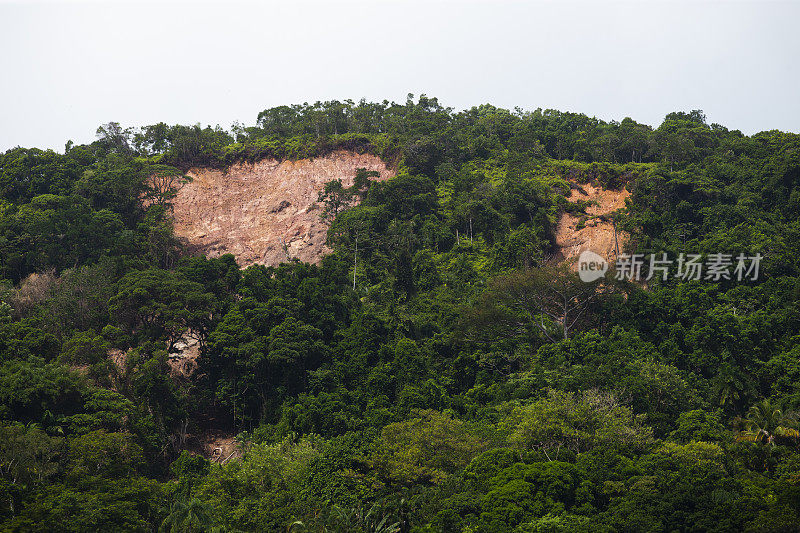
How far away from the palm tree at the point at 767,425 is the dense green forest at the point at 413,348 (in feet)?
0.37

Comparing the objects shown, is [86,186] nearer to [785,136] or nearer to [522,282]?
[522,282]

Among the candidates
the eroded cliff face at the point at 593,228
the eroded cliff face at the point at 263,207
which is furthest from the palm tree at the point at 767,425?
the eroded cliff face at the point at 263,207

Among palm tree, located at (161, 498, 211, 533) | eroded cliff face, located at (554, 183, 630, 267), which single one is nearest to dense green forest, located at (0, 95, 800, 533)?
palm tree, located at (161, 498, 211, 533)

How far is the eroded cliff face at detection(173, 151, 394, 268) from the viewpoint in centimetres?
5053

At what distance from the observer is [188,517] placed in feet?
76.2

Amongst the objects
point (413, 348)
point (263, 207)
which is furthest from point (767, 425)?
point (263, 207)

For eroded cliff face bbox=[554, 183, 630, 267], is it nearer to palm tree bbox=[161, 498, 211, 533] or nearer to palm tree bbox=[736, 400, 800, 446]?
palm tree bbox=[736, 400, 800, 446]

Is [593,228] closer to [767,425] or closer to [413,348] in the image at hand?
[413,348]

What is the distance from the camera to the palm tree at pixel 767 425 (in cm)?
2692

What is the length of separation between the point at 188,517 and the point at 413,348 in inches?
616

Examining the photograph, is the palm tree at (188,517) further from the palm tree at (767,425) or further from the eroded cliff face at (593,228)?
the eroded cliff face at (593,228)

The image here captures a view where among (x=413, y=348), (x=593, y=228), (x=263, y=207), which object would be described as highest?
(x=593, y=228)

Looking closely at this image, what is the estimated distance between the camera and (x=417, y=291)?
4334 centimetres

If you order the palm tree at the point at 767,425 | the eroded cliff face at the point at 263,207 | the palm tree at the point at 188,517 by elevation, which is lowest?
the palm tree at the point at 188,517
